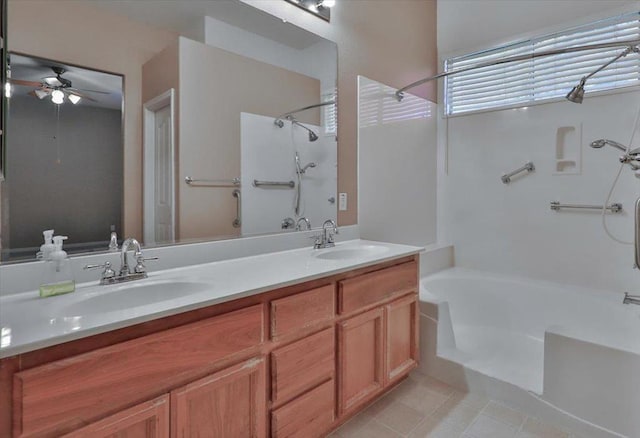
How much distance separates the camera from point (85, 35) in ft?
4.30

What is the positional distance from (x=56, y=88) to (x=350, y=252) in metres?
1.50

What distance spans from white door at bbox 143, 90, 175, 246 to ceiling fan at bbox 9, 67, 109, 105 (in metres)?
0.24

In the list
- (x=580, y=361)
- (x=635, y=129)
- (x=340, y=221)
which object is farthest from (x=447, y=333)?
(x=635, y=129)

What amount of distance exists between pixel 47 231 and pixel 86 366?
2.03 feet

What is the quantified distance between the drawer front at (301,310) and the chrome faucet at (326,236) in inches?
21.5

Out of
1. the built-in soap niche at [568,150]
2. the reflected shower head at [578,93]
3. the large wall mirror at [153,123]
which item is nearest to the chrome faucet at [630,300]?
the built-in soap niche at [568,150]

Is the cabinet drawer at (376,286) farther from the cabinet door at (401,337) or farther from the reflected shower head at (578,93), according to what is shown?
the reflected shower head at (578,93)

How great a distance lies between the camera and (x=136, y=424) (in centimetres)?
93

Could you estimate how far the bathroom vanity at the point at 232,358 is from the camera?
81cm

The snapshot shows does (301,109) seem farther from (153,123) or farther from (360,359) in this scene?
(360,359)

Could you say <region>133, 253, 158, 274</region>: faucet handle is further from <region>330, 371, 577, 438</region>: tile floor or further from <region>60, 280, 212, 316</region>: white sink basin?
<region>330, 371, 577, 438</region>: tile floor

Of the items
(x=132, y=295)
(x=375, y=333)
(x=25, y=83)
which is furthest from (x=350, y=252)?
(x=25, y=83)

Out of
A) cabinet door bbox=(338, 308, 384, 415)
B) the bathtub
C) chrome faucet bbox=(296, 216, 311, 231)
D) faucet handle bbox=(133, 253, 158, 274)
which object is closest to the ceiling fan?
faucet handle bbox=(133, 253, 158, 274)

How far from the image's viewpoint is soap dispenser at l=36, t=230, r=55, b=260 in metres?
1.16
